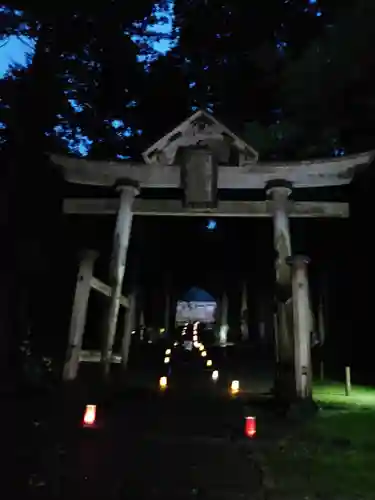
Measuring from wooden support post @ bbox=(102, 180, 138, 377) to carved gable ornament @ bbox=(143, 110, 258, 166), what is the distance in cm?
76

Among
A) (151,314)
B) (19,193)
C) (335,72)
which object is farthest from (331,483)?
(151,314)

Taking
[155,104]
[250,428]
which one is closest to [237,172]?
[250,428]

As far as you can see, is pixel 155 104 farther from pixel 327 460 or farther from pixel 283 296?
pixel 327 460

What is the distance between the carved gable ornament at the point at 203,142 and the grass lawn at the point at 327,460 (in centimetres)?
518

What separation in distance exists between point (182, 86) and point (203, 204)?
26.9ft

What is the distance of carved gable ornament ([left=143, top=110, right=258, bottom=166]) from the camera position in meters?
11.6

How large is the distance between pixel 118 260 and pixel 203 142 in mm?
2893

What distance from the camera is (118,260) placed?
37.2 ft

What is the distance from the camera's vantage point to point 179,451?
6359 mm

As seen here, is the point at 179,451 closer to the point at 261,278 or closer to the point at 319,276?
the point at 319,276

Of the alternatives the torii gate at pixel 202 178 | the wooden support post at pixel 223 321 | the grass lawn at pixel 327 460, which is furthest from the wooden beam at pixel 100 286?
the wooden support post at pixel 223 321

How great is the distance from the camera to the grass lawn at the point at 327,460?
A: 4.87 metres

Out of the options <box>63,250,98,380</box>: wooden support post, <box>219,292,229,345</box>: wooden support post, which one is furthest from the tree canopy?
<box>219,292,229,345</box>: wooden support post

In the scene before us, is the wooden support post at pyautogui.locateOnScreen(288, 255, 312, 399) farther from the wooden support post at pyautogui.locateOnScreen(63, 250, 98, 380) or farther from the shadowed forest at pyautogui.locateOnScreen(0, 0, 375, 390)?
the shadowed forest at pyautogui.locateOnScreen(0, 0, 375, 390)
